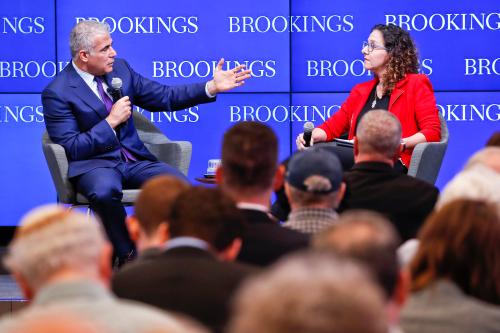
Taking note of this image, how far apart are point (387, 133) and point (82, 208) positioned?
97.5 inches

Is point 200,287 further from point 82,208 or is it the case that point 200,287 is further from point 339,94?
point 339,94

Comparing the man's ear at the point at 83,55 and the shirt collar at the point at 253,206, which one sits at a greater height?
the man's ear at the point at 83,55

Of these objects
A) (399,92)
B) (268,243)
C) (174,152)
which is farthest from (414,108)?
(268,243)

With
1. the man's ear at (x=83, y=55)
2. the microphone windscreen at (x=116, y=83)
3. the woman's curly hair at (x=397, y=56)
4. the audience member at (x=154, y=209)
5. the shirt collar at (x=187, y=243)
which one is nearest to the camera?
the shirt collar at (x=187, y=243)

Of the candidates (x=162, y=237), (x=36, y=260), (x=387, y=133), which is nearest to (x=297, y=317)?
(x=36, y=260)

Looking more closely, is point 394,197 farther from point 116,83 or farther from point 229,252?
point 116,83

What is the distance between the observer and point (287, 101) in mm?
7875

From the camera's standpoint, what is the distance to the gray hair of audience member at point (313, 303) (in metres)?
1.10

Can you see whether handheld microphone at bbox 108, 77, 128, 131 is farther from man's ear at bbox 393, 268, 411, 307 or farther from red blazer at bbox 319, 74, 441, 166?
man's ear at bbox 393, 268, 411, 307

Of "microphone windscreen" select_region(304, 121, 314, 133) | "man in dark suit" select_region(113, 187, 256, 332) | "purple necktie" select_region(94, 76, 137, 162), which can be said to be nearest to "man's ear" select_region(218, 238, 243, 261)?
"man in dark suit" select_region(113, 187, 256, 332)

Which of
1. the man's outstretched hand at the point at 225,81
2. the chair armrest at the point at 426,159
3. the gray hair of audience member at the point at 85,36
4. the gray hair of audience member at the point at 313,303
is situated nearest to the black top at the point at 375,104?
the chair armrest at the point at 426,159

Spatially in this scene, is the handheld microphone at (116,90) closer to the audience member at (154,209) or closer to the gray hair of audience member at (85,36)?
the gray hair of audience member at (85,36)

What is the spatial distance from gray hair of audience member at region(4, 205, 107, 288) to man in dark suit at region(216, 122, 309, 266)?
999 millimetres

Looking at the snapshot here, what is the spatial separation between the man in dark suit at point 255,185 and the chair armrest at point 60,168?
2499 millimetres
